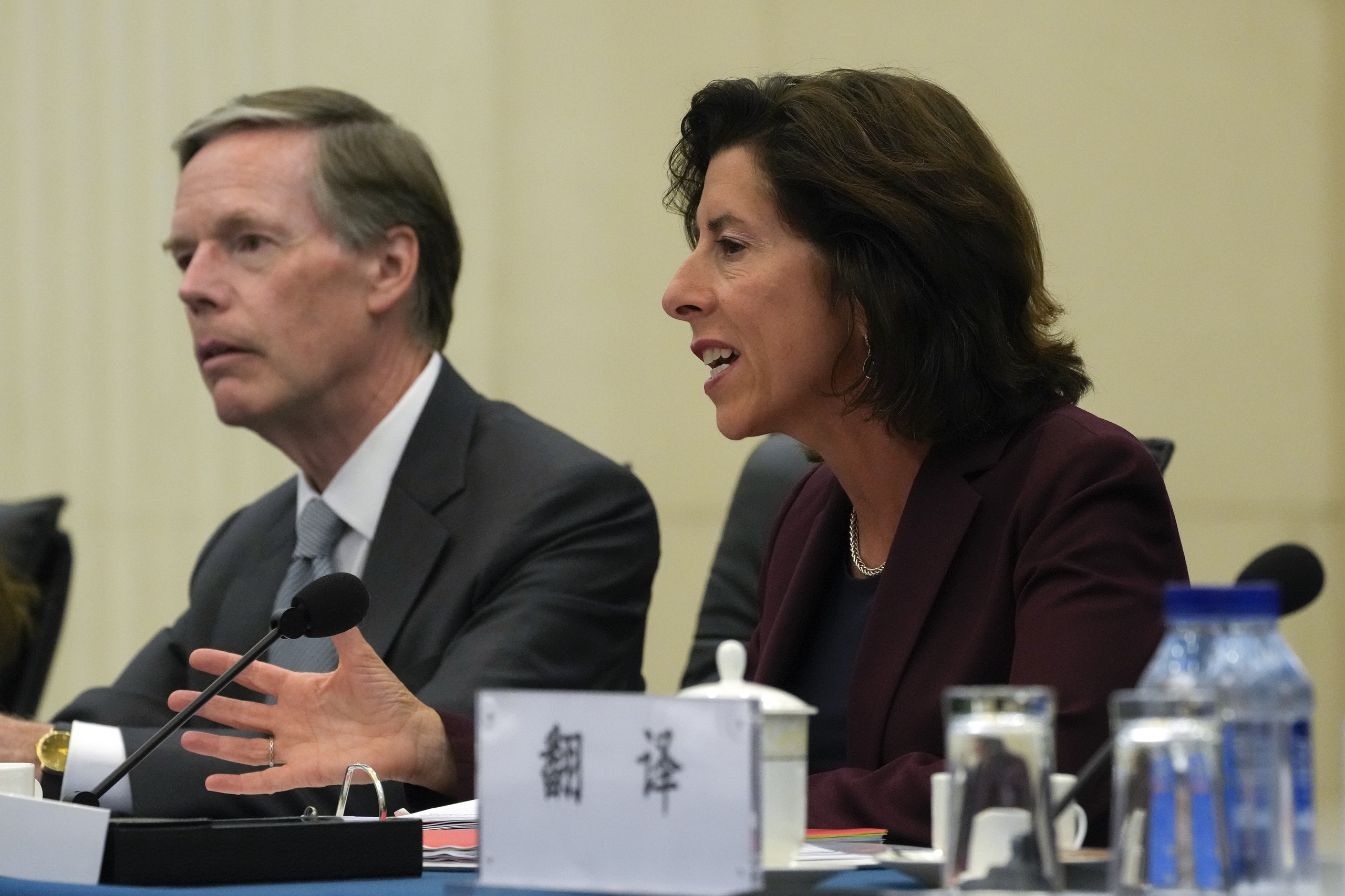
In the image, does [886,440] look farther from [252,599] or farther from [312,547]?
[252,599]

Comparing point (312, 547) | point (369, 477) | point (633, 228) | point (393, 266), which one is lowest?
point (312, 547)

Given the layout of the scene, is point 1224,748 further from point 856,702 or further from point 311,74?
point 311,74

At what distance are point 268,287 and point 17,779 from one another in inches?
54.2

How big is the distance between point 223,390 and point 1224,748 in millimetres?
2073

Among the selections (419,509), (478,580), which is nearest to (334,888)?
(478,580)

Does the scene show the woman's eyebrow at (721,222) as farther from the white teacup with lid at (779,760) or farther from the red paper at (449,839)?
the white teacup with lid at (779,760)

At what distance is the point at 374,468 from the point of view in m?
2.68

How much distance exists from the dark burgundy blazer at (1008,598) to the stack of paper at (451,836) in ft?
1.09

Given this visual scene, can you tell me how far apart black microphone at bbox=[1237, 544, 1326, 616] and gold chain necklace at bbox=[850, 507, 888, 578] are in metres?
0.58

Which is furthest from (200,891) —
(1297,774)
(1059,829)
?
(1297,774)

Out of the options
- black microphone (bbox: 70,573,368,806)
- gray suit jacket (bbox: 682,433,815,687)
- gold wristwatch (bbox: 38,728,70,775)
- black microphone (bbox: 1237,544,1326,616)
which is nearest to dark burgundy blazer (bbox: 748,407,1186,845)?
black microphone (bbox: 1237,544,1326,616)

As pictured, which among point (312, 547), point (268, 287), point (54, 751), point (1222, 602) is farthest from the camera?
point (268, 287)

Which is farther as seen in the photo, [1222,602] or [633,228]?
[633,228]

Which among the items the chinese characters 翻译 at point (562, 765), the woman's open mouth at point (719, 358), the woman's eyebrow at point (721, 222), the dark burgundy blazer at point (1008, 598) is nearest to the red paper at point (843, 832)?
the dark burgundy blazer at point (1008, 598)
